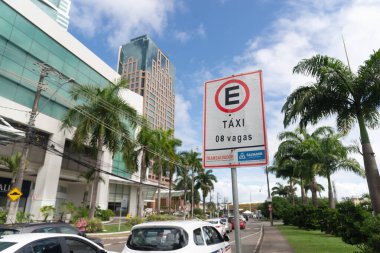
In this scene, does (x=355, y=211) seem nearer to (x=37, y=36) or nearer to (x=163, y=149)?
(x=163, y=149)

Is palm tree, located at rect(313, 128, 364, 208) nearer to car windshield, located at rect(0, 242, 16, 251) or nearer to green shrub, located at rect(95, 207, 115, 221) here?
green shrub, located at rect(95, 207, 115, 221)

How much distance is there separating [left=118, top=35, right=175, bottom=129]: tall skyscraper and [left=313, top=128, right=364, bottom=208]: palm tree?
10282cm

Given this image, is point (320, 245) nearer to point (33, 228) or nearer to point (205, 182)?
point (33, 228)

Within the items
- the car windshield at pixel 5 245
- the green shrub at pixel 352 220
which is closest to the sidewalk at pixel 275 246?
the green shrub at pixel 352 220

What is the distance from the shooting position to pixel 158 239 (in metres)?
5.19

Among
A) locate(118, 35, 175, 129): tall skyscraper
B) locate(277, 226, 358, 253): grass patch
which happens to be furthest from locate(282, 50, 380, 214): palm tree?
locate(118, 35, 175, 129): tall skyscraper

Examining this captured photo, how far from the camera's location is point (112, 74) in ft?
135

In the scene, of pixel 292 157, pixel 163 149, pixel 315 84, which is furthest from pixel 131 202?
pixel 315 84

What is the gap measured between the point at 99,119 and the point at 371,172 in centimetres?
2039

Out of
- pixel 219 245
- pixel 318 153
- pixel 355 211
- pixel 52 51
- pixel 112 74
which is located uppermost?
pixel 112 74

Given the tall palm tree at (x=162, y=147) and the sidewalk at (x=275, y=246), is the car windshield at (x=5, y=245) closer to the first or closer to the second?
the sidewalk at (x=275, y=246)

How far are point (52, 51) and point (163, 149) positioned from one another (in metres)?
17.2

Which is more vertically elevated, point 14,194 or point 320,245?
point 14,194

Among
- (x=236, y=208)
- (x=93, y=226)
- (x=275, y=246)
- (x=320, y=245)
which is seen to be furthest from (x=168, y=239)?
(x=93, y=226)
